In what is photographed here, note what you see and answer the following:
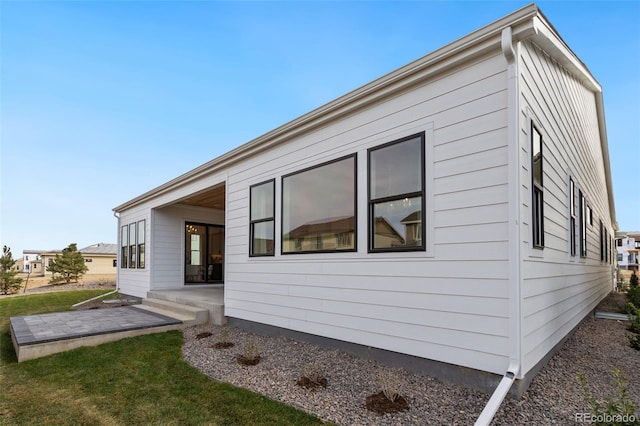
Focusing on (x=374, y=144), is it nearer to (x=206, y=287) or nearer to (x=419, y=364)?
(x=419, y=364)

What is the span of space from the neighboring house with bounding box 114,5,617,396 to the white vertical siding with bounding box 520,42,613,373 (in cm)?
3

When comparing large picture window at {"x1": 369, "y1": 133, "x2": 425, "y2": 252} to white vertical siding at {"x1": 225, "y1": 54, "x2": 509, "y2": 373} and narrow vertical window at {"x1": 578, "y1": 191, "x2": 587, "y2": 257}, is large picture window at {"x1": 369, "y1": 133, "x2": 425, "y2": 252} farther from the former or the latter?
narrow vertical window at {"x1": 578, "y1": 191, "x2": 587, "y2": 257}

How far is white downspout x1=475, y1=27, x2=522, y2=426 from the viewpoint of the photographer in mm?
2930

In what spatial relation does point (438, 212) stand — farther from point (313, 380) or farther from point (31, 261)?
point (31, 261)

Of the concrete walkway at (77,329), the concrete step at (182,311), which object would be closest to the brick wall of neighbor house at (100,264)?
the concrete step at (182,311)

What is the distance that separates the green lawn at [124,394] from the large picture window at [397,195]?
2.01 m

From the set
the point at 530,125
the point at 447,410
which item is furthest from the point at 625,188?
the point at 447,410

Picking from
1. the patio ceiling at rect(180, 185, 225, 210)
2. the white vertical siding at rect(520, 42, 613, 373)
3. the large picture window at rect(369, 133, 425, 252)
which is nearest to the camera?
the white vertical siding at rect(520, 42, 613, 373)

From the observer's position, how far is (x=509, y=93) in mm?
3129

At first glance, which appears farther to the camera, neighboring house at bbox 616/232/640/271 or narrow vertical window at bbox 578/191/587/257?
neighboring house at bbox 616/232/640/271

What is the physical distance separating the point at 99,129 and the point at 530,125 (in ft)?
52.0

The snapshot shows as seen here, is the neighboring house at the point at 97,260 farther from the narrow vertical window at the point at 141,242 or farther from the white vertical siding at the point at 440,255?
the white vertical siding at the point at 440,255

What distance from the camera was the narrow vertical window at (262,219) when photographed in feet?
19.8

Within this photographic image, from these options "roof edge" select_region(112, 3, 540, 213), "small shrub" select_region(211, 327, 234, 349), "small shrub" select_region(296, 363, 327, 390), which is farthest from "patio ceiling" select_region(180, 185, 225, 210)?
"small shrub" select_region(296, 363, 327, 390)
